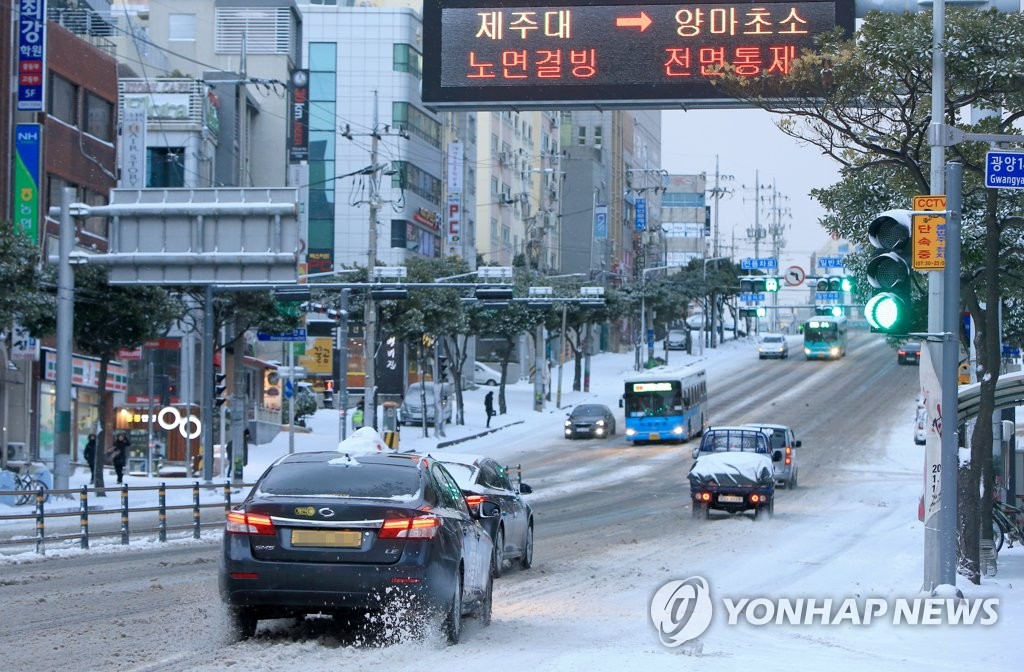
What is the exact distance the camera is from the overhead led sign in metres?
17.7

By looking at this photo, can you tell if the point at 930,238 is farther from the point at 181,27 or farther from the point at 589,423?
the point at 181,27

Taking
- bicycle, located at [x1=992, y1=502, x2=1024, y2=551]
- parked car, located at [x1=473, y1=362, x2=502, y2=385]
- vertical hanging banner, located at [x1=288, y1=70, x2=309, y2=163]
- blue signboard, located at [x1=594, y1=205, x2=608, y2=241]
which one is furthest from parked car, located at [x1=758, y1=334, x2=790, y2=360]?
bicycle, located at [x1=992, y1=502, x2=1024, y2=551]

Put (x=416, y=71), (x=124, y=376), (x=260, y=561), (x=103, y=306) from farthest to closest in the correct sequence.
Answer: (x=416, y=71) < (x=124, y=376) < (x=103, y=306) < (x=260, y=561)

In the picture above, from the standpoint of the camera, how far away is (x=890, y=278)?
13875mm

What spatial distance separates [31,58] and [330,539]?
108 feet

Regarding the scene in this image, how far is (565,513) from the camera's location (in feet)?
109

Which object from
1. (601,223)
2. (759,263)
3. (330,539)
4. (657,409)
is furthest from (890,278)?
(601,223)

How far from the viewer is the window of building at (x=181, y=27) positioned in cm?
7975

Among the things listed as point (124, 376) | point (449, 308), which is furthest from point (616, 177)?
point (124, 376)

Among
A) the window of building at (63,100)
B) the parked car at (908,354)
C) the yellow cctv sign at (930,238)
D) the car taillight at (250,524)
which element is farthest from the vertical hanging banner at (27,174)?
the parked car at (908,354)

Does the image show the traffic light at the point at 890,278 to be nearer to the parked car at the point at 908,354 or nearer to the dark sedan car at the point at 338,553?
the dark sedan car at the point at 338,553

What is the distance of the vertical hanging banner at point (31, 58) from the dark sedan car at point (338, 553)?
31.9 metres

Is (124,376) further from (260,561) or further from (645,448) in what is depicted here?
(260,561)

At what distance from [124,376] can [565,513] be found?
81.3ft
